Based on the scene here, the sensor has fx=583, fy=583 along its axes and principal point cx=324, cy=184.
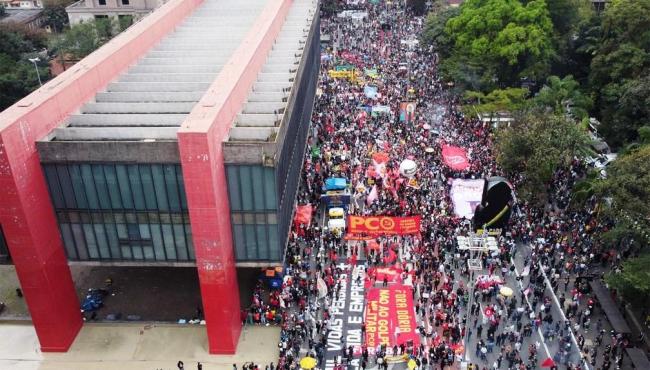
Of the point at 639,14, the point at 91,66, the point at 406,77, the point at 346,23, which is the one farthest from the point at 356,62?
the point at 91,66

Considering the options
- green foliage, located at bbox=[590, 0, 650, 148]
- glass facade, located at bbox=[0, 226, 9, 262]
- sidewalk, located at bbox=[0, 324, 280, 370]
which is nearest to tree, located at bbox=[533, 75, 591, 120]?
green foliage, located at bbox=[590, 0, 650, 148]

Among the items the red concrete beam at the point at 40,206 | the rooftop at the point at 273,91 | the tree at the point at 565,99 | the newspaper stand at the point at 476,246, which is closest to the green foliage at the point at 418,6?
the rooftop at the point at 273,91

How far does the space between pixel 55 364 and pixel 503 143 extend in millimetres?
31427

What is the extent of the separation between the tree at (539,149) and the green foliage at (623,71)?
8.06 m

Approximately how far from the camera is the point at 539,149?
39.4 m

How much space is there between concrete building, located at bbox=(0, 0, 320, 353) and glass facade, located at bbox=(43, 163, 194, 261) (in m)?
0.05

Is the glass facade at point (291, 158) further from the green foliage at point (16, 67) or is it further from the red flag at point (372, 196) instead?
the green foliage at point (16, 67)

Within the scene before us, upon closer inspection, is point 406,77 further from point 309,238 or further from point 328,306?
point 328,306

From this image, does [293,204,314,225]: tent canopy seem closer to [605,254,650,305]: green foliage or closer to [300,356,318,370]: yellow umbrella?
[300,356,318,370]: yellow umbrella

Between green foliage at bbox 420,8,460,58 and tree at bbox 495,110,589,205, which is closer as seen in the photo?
tree at bbox 495,110,589,205

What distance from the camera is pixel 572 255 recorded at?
121 feet

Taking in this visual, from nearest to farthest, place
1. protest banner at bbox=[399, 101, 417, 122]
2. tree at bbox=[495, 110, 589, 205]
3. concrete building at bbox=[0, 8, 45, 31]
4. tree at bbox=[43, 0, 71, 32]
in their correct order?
tree at bbox=[495, 110, 589, 205], protest banner at bbox=[399, 101, 417, 122], concrete building at bbox=[0, 8, 45, 31], tree at bbox=[43, 0, 71, 32]

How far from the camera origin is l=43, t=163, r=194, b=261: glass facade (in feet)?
92.0

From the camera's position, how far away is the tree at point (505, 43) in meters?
55.8
